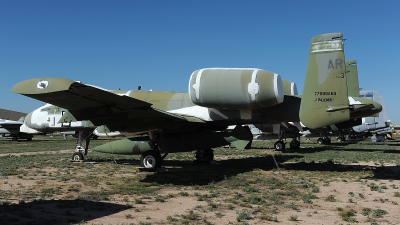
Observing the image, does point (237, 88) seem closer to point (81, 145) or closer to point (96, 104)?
point (96, 104)

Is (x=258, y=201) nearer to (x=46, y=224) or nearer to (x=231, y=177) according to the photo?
(x=231, y=177)

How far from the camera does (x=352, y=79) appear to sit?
15.5 metres

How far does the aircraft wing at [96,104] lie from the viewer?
791 cm

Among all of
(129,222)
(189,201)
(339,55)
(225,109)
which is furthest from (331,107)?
(129,222)

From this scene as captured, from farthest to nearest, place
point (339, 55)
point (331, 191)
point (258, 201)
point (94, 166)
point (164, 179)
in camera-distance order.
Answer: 1. point (94, 166)
2. point (164, 179)
3. point (339, 55)
4. point (331, 191)
5. point (258, 201)

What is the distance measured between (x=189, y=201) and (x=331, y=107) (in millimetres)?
4905

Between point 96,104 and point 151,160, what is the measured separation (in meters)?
3.30

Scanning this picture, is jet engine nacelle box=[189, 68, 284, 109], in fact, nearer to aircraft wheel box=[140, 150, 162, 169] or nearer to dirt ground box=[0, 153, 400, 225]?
aircraft wheel box=[140, 150, 162, 169]

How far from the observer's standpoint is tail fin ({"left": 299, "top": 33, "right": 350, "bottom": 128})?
389 inches

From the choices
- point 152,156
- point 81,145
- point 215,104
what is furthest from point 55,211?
point 81,145

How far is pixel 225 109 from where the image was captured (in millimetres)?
12219

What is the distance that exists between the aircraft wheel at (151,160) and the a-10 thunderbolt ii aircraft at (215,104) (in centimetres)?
3

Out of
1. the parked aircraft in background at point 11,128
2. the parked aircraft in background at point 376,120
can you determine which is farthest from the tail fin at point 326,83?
the parked aircraft in background at point 11,128

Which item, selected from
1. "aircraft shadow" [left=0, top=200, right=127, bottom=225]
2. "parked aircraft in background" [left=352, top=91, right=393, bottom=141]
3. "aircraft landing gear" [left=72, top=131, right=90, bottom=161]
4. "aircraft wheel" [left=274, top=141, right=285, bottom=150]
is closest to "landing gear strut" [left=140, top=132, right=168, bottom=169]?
"aircraft landing gear" [left=72, top=131, right=90, bottom=161]
